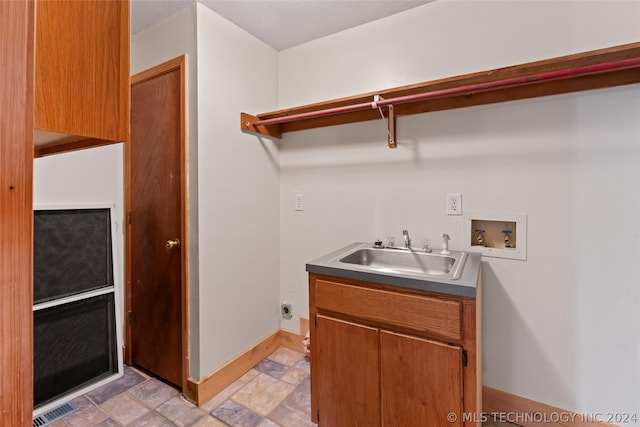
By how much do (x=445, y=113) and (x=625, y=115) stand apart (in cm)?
76

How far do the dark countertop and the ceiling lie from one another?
1.46 m

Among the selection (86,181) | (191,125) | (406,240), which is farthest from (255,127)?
(406,240)

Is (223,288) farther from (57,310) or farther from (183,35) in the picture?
(183,35)

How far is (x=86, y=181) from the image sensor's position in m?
1.95

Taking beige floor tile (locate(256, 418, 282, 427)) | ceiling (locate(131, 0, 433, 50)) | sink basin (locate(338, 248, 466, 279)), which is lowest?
beige floor tile (locate(256, 418, 282, 427))

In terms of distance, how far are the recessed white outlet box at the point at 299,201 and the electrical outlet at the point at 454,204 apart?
3.27 ft

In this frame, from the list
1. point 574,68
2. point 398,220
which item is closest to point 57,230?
point 398,220

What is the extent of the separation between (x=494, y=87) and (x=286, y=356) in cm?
209

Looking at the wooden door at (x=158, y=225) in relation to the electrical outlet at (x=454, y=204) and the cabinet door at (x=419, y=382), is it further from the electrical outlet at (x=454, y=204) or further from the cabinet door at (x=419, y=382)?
the electrical outlet at (x=454, y=204)

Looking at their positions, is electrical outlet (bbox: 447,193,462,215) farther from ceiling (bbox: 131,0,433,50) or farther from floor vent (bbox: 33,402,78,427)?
floor vent (bbox: 33,402,78,427)

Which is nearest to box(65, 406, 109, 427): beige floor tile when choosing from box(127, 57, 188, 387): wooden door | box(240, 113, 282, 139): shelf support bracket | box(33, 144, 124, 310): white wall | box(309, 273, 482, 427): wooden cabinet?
box(127, 57, 188, 387): wooden door

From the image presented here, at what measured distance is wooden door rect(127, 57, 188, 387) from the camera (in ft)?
5.96

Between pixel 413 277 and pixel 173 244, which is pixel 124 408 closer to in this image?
pixel 173 244

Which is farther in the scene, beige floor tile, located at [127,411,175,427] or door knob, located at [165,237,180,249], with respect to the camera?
door knob, located at [165,237,180,249]
